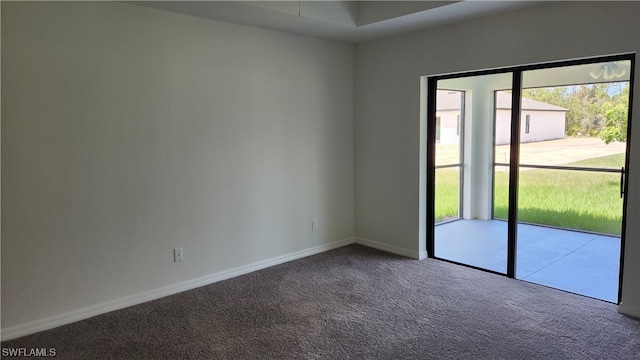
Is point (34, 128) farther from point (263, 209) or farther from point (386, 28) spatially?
point (386, 28)

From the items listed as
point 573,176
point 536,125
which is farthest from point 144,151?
point 573,176

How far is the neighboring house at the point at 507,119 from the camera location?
3.80 metres

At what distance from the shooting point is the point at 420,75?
445cm

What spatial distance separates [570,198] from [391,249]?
1.90 meters

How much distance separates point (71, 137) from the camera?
3145 mm

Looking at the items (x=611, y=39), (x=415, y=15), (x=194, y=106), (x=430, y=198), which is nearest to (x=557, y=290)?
(x=430, y=198)

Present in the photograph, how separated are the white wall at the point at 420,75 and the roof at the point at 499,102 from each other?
26 cm

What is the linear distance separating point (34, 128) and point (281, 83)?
2.22 metres

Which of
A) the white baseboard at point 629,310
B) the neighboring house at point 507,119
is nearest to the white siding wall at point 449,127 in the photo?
the neighboring house at point 507,119

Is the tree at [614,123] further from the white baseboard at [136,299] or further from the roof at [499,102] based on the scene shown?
the white baseboard at [136,299]

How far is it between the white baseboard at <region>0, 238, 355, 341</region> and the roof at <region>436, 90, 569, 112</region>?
6.90 ft

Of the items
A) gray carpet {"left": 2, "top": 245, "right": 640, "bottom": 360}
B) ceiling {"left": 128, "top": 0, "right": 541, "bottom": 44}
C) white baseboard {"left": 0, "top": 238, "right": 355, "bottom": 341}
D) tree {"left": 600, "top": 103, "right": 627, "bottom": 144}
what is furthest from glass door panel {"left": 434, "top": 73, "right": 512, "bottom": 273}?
white baseboard {"left": 0, "top": 238, "right": 355, "bottom": 341}

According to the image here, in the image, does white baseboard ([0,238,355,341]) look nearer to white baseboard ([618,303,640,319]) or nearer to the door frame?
the door frame

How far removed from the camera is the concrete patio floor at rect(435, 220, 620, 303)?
3729mm
